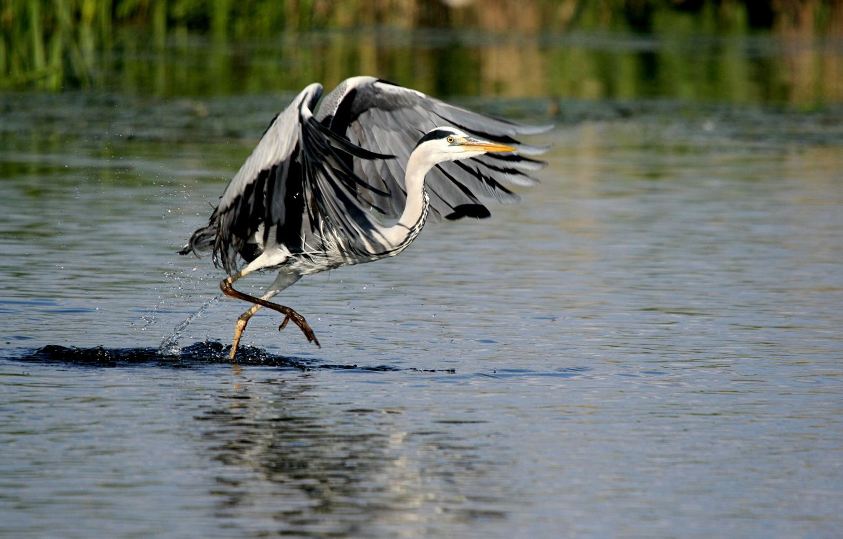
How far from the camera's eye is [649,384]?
342 inches

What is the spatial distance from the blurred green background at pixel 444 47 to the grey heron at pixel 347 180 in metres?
9.14

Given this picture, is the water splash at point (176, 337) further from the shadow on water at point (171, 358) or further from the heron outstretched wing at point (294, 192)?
the heron outstretched wing at point (294, 192)

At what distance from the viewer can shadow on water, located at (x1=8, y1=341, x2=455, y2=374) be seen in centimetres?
907

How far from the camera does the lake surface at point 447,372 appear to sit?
6496 millimetres

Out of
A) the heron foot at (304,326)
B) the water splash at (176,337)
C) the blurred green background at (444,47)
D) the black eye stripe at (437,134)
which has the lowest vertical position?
the blurred green background at (444,47)

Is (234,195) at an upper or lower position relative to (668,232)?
upper

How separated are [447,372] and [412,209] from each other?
106 cm

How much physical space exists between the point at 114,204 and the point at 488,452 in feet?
27.2

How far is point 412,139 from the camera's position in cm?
1048

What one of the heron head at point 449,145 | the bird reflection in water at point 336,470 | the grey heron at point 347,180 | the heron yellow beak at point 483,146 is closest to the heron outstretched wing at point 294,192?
the grey heron at point 347,180

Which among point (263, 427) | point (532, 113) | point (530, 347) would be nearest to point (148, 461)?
point (263, 427)

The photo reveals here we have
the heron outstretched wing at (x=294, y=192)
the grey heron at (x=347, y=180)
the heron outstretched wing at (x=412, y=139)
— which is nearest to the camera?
the heron outstretched wing at (x=294, y=192)

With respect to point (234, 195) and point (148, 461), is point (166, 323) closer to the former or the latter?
point (234, 195)

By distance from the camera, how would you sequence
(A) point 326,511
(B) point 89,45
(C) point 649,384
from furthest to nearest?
(B) point 89,45
(C) point 649,384
(A) point 326,511
